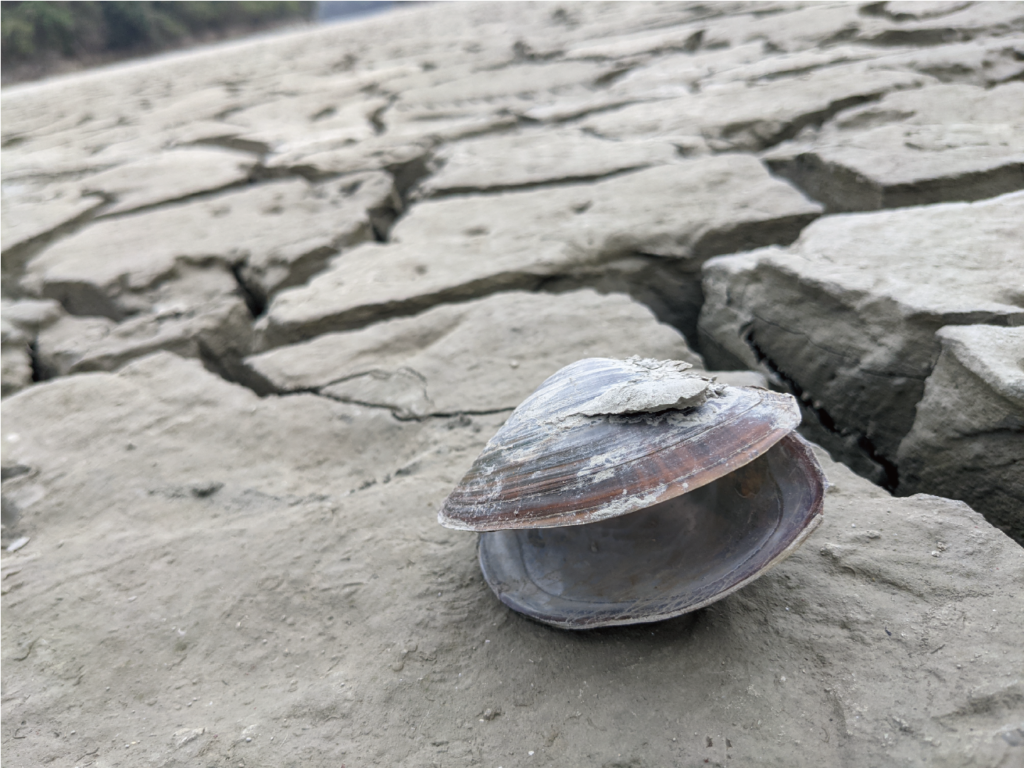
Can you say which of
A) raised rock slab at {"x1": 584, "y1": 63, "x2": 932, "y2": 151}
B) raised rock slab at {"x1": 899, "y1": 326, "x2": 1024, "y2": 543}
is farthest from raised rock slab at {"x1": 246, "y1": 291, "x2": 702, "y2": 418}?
raised rock slab at {"x1": 584, "y1": 63, "x2": 932, "y2": 151}

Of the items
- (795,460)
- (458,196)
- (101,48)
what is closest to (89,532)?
(795,460)

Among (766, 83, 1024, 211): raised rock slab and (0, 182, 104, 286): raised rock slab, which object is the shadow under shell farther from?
(0, 182, 104, 286): raised rock slab

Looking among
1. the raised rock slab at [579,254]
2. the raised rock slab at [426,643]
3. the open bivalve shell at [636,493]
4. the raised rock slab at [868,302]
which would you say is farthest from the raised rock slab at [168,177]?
the open bivalve shell at [636,493]

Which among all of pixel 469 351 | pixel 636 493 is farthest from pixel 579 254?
pixel 636 493

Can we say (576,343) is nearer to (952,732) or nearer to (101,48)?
(952,732)

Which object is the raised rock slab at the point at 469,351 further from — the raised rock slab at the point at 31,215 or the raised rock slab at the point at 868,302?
the raised rock slab at the point at 31,215
